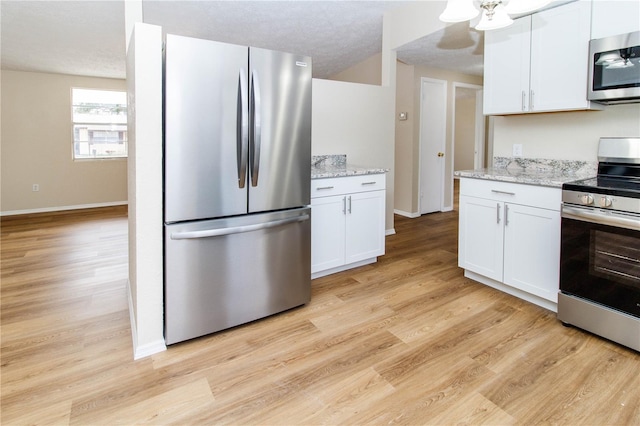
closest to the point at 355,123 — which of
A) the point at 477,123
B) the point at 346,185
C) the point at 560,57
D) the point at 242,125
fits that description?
the point at 346,185

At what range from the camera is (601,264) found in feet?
6.89

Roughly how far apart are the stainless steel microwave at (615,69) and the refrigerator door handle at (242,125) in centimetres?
219

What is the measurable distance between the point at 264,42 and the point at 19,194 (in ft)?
16.1

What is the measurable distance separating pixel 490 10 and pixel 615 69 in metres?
0.88

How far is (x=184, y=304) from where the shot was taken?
210 centimetres

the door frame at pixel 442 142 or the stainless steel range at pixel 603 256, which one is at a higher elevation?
the door frame at pixel 442 142

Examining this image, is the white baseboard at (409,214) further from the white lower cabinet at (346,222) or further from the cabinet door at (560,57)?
the cabinet door at (560,57)

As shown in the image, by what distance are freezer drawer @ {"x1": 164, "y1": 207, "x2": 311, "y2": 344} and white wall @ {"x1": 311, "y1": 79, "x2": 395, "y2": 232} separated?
1.75 meters

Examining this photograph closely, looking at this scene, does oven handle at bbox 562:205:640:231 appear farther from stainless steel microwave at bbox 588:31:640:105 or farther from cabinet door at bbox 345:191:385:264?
cabinet door at bbox 345:191:385:264

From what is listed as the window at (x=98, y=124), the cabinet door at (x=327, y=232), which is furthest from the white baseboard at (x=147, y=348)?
the window at (x=98, y=124)

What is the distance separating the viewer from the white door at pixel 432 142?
5.70m

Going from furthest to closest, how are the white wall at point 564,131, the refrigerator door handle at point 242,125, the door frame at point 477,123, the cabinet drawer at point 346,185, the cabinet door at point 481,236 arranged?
the door frame at point 477,123 < the cabinet drawer at point 346,185 < the cabinet door at point 481,236 < the white wall at point 564,131 < the refrigerator door handle at point 242,125

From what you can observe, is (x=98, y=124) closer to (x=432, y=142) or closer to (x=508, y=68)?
(x=432, y=142)

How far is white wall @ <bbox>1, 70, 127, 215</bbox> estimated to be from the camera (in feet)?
20.1
